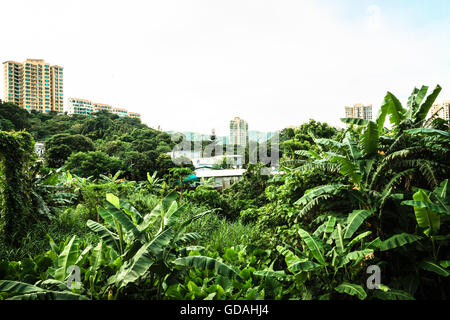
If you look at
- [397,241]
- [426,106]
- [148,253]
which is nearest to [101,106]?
[148,253]

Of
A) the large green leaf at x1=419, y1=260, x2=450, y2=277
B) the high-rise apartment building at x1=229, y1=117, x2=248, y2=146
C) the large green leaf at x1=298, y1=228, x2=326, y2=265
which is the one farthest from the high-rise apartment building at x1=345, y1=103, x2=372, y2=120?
the large green leaf at x1=298, y1=228, x2=326, y2=265

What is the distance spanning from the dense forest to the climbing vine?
16 mm

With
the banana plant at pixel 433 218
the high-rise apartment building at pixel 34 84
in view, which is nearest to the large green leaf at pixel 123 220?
the banana plant at pixel 433 218

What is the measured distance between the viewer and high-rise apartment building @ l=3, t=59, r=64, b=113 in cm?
1260

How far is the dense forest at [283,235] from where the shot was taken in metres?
2.04

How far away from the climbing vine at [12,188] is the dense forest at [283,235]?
2 centimetres

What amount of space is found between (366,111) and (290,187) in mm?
11124

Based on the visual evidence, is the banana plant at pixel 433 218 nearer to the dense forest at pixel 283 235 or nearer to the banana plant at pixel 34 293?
the dense forest at pixel 283 235

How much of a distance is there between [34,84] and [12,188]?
13.7 meters

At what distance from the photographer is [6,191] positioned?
3.61m

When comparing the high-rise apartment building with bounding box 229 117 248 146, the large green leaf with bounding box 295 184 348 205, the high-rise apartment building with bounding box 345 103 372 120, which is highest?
the high-rise apartment building with bounding box 229 117 248 146

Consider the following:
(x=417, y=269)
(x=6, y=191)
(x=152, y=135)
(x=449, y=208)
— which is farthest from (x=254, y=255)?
(x=152, y=135)

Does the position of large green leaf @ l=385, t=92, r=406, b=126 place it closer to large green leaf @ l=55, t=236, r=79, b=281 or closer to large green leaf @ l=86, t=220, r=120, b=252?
A: large green leaf @ l=86, t=220, r=120, b=252

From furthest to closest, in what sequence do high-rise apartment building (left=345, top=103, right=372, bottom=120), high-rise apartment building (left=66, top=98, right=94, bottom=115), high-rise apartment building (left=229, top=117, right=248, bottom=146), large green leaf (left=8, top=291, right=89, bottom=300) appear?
high-rise apartment building (left=229, top=117, right=248, bottom=146), high-rise apartment building (left=66, top=98, right=94, bottom=115), high-rise apartment building (left=345, top=103, right=372, bottom=120), large green leaf (left=8, top=291, right=89, bottom=300)
